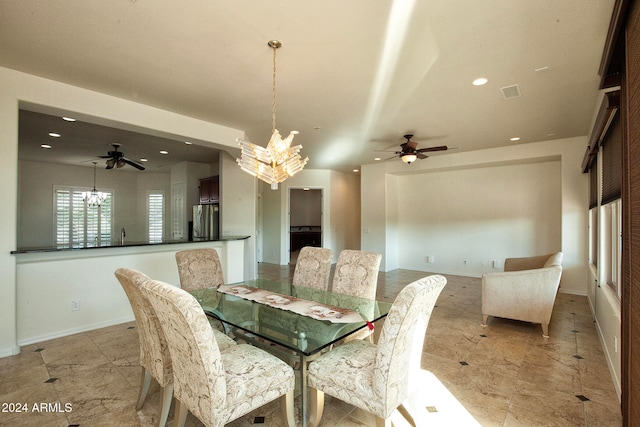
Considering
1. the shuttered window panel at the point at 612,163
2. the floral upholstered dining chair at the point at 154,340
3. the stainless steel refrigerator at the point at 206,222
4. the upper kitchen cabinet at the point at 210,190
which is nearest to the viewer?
the floral upholstered dining chair at the point at 154,340

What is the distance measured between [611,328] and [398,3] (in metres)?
3.14

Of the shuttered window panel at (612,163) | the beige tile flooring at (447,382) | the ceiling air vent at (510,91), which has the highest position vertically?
the ceiling air vent at (510,91)

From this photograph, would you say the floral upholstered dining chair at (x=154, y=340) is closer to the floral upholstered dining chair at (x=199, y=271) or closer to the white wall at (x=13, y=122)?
the floral upholstered dining chair at (x=199, y=271)

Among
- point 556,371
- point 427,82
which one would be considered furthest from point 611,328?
point 427,82

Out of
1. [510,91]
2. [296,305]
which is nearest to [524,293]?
[510,91]

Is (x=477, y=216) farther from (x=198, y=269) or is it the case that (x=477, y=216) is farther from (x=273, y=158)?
(x=198, y=269)

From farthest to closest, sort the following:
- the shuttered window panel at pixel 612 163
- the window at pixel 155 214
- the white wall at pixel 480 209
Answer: the window at pixel 155 214 → the white wall at pixel 480 209 → the shuttered window panel at pixel 612 163

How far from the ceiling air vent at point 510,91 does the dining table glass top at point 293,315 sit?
2565 mm

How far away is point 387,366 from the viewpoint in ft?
4.84

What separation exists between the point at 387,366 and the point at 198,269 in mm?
2228

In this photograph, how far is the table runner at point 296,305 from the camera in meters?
2.05

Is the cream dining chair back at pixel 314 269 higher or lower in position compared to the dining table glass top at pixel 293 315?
higher

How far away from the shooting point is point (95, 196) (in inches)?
250

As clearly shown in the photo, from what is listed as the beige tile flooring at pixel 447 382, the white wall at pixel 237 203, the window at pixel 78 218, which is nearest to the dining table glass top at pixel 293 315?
the beige tile flooring at pixel 447 382
